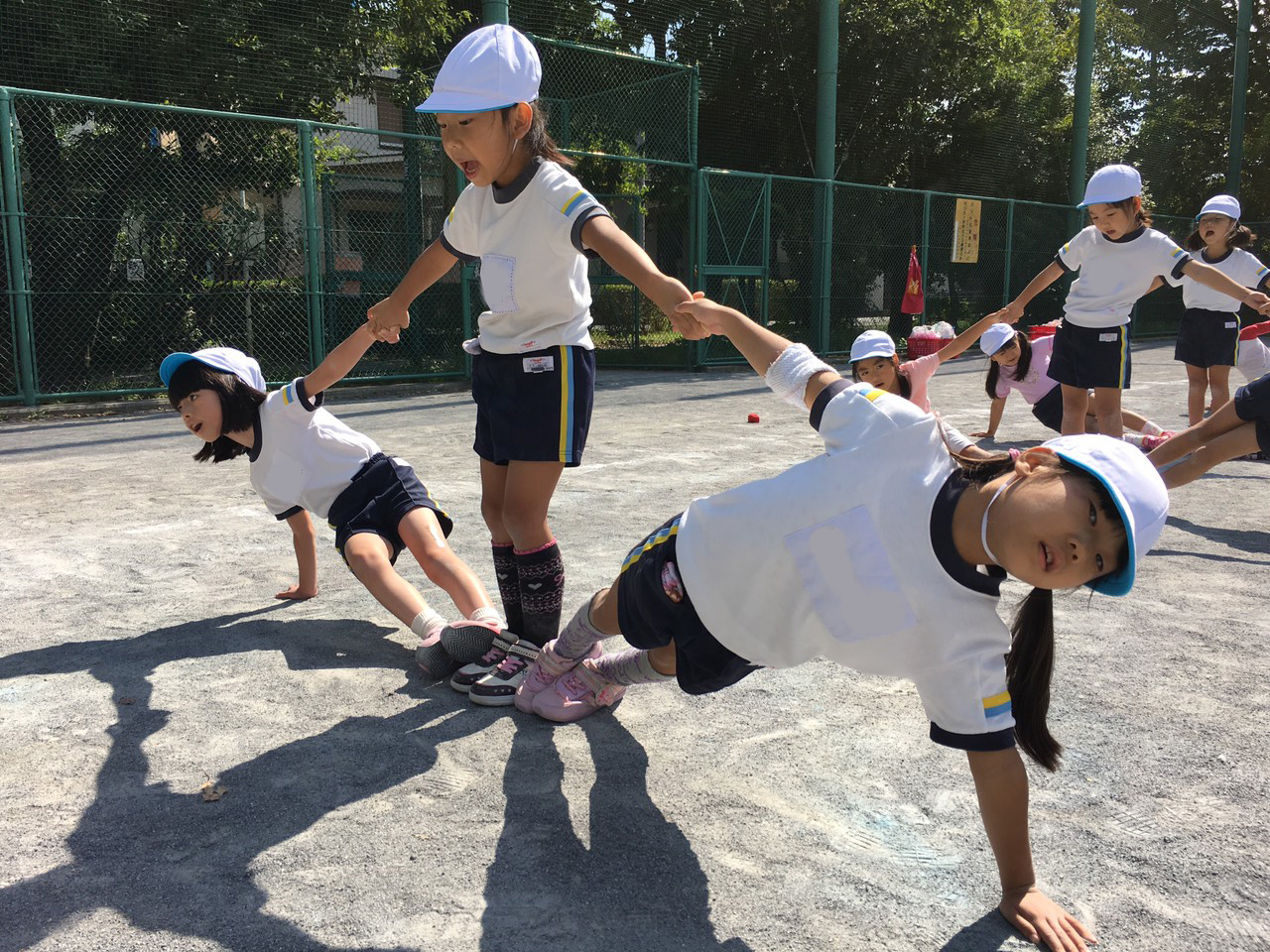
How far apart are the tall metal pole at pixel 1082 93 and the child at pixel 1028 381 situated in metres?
12.5

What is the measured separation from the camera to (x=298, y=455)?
3.33m

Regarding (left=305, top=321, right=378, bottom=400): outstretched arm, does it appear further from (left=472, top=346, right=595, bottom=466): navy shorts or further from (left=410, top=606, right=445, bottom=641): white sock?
(left=410, top=606, right=445, bottom=641): white sock

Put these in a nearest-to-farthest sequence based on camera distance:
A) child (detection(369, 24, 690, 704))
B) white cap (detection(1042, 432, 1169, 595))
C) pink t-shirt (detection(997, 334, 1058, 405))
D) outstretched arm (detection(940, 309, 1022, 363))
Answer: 1. white cap (detection(1042, 432, 1169, 595))
2. child (detection(369, 24, 690, 704))
3. outstretched arm (detection(940, 309, 1022, 363))
4. pink t-shirt (detection(997, 334, 1058, 405))

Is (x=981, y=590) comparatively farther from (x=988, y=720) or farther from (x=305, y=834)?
(x=305, y=834)

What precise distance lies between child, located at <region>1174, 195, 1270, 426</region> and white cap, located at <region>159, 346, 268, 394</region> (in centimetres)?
631

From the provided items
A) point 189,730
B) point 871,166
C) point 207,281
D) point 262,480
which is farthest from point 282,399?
point 871,166

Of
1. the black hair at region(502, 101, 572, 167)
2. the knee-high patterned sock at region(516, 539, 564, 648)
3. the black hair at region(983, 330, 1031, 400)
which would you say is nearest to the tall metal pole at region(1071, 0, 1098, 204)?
the black hair at region(983, 330, 1031, 400)

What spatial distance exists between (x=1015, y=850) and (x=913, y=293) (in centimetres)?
1390

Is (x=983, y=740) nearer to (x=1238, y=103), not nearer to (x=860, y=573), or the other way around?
(x=860, y=573)

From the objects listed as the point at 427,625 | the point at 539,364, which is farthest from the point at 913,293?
the point at 427,625

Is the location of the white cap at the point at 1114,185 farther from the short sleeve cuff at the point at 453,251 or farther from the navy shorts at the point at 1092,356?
the short sleeve cuff at the point at 453,251

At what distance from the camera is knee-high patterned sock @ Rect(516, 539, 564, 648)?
113 inches

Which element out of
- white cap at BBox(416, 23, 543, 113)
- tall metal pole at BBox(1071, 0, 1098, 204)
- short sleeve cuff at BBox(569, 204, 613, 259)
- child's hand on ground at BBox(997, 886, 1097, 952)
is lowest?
child's hand on ground at BBox(997, 886, 1097, 952)

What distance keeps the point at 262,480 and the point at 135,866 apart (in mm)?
1612
